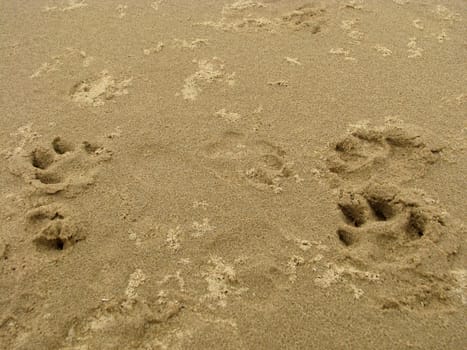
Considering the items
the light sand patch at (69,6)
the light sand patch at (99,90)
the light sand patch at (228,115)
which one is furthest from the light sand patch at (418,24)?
the light sand patch at (69,6)

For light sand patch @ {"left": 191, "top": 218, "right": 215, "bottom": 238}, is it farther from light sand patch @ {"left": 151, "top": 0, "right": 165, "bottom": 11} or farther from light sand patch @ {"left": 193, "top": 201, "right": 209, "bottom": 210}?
light sand patch @ {"left": 151, "top": 0, "right": 165, "bottom": 11}

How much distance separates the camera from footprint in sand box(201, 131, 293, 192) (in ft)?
5.75

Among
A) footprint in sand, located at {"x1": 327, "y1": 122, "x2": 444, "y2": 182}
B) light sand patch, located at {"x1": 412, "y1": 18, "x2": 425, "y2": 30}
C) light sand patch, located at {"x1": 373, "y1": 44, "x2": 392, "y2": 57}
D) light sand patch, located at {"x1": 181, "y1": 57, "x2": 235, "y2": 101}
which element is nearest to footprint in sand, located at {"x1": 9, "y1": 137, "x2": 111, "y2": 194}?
light sand patch, located at {"x1": 181, "y1": 57, "x2": 235, "y2": 101}

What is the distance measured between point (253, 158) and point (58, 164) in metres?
0.84

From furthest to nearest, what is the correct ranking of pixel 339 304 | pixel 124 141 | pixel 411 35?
pixel 411 35
pixel 124 141
pixel 339 304

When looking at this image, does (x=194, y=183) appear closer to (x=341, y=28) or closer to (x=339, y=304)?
(x=339, y=304)

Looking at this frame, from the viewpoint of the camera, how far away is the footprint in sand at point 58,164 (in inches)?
68.6

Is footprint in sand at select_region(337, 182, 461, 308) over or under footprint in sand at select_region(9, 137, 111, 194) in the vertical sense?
under

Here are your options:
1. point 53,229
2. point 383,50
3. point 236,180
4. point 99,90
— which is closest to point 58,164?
point 53,229

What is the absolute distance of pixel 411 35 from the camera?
2.48m

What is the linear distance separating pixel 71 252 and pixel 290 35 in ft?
5.68

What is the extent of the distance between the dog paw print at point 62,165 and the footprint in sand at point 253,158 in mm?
487

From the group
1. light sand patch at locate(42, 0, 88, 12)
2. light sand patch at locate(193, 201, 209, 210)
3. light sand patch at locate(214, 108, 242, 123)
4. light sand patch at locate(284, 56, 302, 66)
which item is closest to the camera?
light sand patch at locate(193, 201, 209, 210)

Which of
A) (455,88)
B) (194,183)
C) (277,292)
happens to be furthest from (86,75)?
(455,88)
